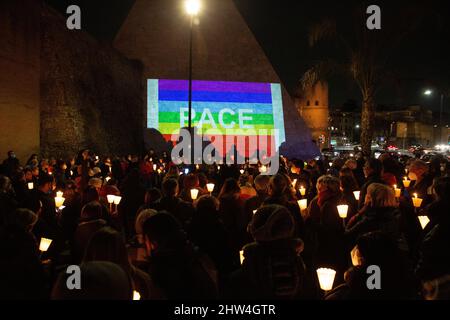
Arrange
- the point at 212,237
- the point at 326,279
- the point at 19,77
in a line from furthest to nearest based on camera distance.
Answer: the point at 19,77 < the point at 212,237 < the point at 326,279

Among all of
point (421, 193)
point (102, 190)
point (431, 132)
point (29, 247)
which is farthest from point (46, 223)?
point (431, 132)

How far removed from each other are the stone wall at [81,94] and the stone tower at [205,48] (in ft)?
17.8

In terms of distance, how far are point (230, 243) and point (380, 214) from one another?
1484 millimetres

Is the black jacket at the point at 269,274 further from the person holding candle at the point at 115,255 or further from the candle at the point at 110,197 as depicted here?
the candle at the point at 110,197

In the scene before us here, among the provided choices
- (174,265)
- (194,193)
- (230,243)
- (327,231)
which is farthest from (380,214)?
(194,193)

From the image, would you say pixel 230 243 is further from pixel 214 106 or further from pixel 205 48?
pixel 205 48

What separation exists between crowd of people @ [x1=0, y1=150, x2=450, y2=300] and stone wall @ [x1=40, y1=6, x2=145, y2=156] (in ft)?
38.1

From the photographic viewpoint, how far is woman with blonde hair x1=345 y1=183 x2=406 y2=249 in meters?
4.34

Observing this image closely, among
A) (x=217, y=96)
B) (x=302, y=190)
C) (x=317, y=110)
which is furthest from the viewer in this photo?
(x=317, y=110)

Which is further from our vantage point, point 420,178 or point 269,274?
point 420,178

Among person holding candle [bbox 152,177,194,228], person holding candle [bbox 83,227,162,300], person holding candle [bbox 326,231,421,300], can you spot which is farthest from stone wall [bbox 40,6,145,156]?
person holding candle [bbox 326,231,421,300]

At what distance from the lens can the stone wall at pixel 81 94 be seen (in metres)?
17.9

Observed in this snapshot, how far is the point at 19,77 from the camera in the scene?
1582cm
